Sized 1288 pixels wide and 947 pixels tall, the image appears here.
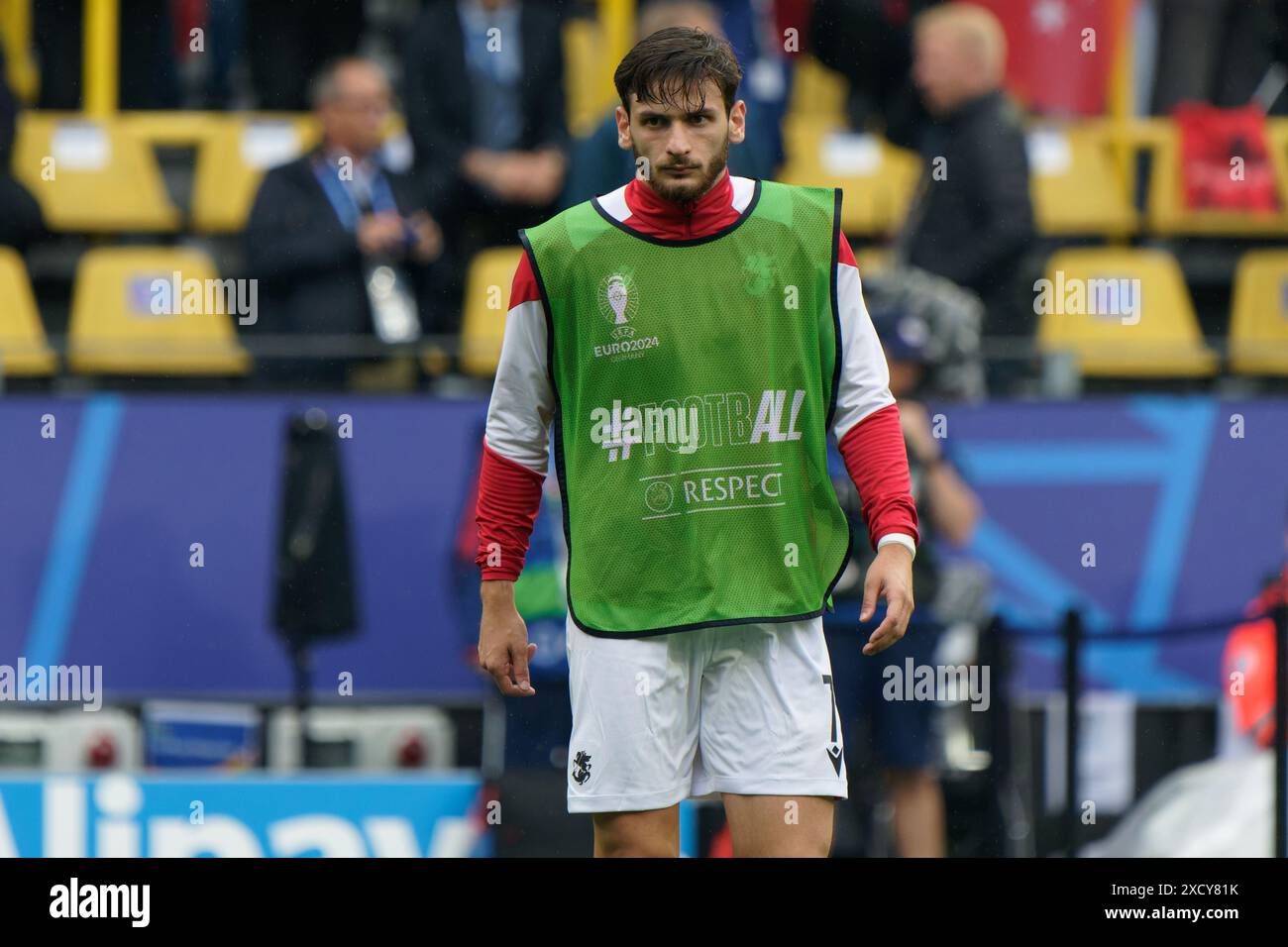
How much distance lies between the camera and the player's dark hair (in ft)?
13.3

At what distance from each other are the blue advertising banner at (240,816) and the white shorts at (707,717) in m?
2.16

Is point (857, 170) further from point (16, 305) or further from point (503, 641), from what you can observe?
point (503, 641)

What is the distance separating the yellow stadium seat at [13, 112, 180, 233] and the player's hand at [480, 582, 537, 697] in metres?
4.90

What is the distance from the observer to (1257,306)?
8.23m

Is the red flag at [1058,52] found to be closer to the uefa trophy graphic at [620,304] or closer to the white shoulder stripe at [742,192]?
the white shoulder stripe at [742,192]

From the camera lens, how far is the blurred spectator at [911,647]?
21.4 feet

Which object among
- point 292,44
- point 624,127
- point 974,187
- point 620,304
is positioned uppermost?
point 292,44

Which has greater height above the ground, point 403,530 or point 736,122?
point 736,122

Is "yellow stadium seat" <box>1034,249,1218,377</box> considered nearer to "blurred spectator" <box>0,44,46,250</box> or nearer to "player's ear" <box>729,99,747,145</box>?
"player's ear" <box>729,99,747,145</box>

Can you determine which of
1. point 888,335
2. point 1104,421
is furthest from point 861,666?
point 1104,421

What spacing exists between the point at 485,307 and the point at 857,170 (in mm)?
1765

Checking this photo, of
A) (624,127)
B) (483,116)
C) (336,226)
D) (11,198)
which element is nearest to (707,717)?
(624,127)

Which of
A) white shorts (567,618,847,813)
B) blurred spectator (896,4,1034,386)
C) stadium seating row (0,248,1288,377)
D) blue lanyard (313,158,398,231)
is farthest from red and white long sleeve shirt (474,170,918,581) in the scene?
blue lanyard (313,158,398,231)
